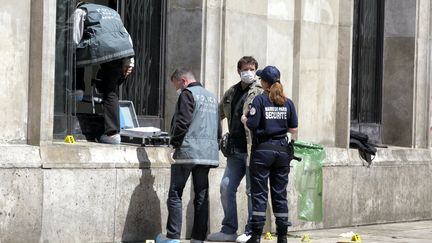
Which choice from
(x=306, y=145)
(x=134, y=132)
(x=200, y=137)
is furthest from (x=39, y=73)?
(x=306, y=145)

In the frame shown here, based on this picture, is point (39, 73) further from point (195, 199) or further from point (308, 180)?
point (308, 180)

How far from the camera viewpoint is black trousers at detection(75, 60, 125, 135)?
12.1 m

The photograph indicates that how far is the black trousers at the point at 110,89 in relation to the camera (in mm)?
12141

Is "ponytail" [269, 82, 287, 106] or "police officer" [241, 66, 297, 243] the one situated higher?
"ponytail" [269, 82, 287, 106]

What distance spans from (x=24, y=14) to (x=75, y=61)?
3.77 feet

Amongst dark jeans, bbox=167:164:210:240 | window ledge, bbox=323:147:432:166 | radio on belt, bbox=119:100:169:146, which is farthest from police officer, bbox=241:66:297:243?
window ledge, bbox=323:147:432:166

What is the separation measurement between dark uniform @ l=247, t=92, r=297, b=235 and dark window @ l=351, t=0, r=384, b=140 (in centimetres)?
555

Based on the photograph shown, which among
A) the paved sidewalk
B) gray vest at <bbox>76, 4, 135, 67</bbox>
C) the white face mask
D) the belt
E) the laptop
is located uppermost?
gray vest at <bbox>76, 4, 135, 67</bbox>

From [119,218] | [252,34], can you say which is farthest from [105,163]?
[252,34]

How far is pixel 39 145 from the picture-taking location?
1091 cm

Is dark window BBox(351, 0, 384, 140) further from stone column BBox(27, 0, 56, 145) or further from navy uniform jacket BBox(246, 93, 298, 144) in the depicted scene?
stone column BBox(27, 0, 56, 145)

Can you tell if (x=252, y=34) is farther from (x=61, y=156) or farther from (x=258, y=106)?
(x=61, y=156)

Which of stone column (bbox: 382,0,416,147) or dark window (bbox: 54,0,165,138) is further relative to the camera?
stone column (bbox: 382,0,416,147)

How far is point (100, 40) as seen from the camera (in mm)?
11977
